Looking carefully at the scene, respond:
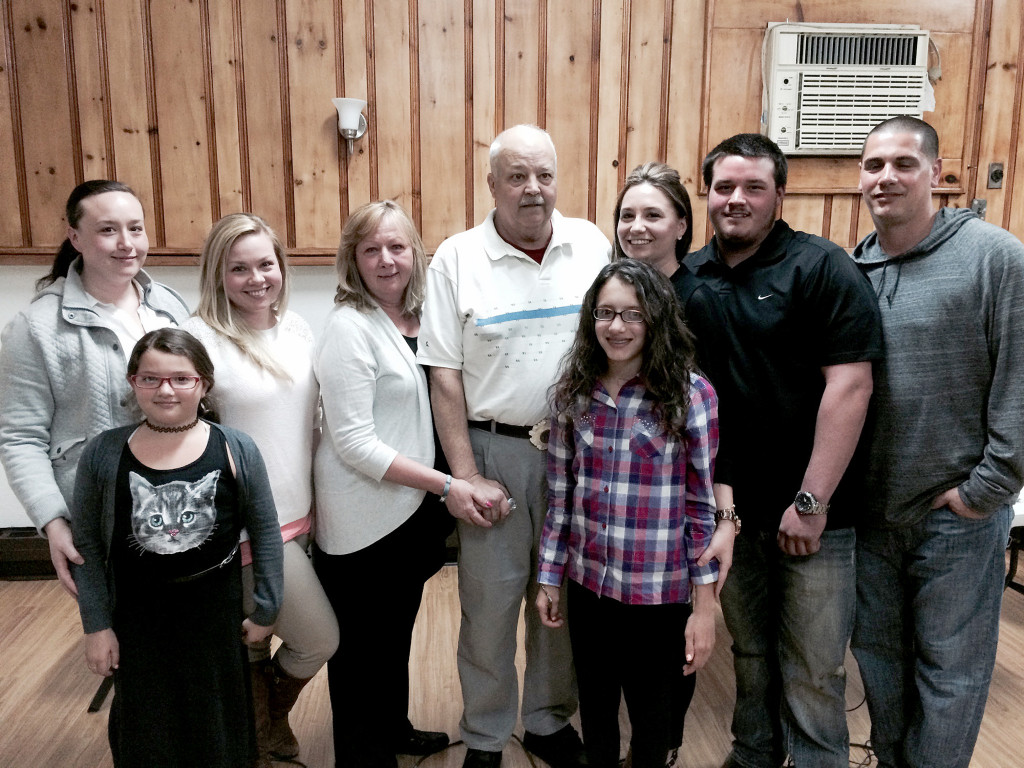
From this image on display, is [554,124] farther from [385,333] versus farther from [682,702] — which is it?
[682,702]

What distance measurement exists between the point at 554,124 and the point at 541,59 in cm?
29

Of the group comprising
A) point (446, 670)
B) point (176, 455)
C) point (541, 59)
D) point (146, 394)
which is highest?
point (541, 59)

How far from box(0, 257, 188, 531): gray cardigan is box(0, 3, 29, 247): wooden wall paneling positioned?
5.86 ft

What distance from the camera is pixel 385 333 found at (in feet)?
6.09

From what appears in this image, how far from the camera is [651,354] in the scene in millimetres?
1568

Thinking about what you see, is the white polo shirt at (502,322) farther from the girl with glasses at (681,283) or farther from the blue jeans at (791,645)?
the blue jeans at (791,645)

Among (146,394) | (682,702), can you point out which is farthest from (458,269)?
(682,702)

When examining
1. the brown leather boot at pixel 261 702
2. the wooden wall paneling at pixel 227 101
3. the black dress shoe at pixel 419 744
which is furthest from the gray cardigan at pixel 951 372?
the wooden wall paneling at pixel 227 101

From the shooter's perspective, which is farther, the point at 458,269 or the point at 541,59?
the point at 541,59

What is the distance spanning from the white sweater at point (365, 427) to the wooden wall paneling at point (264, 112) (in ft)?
5.72

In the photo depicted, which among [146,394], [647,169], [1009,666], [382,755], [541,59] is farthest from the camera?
[541,59]

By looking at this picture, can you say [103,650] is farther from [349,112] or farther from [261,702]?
[349,112]

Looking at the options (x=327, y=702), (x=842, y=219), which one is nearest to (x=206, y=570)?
(x=327, y=702)

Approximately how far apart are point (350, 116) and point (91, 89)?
1.11 m
